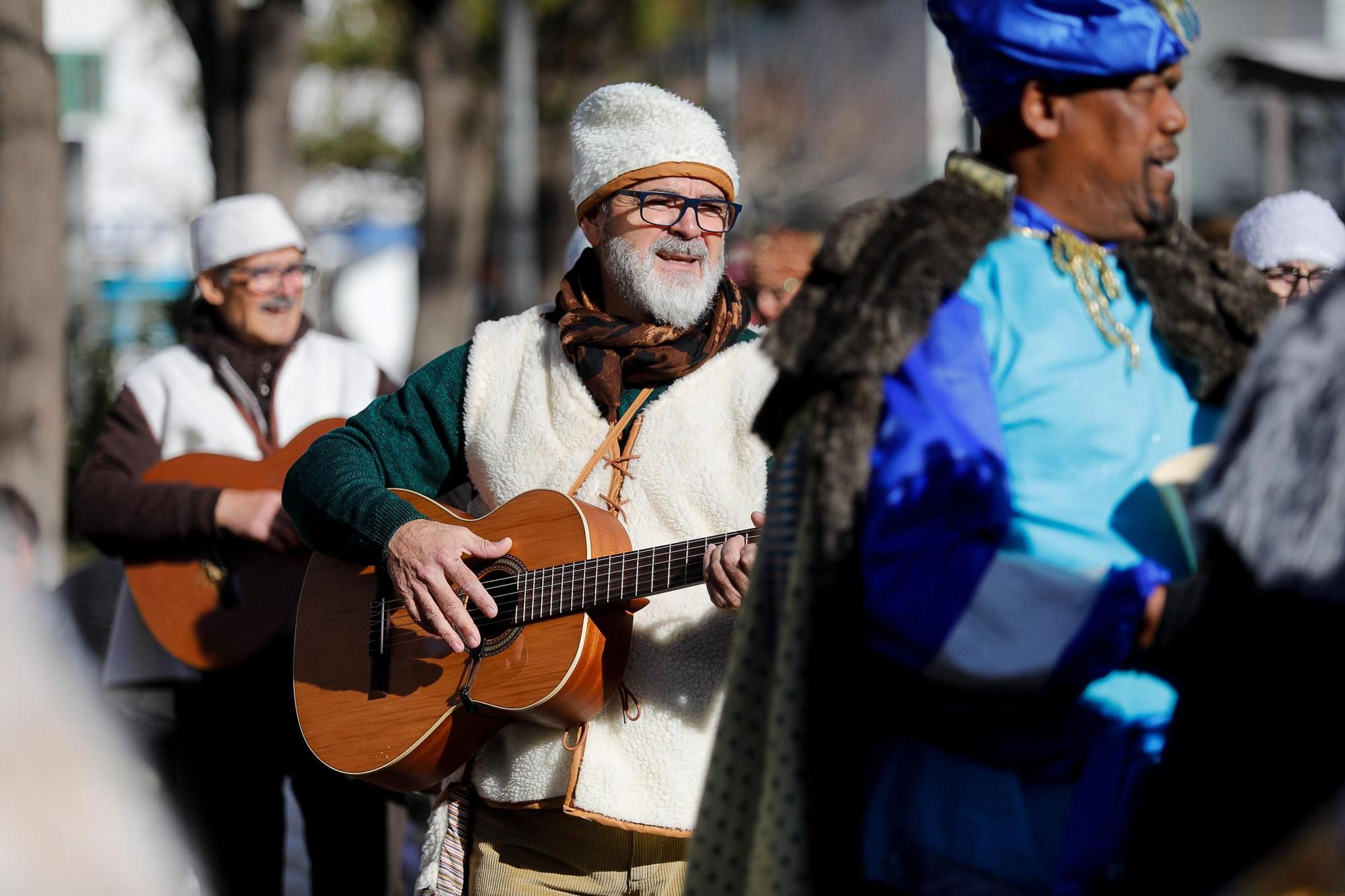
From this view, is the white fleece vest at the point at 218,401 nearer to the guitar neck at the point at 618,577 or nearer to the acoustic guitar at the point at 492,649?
the acoustic guitar at the point at 492,649

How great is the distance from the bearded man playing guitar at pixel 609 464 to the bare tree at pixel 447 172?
9.30 m

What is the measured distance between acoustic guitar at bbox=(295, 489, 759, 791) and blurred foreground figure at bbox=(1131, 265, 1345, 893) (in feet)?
4.39

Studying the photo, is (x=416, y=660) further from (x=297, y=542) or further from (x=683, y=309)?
(x=297, y=542)

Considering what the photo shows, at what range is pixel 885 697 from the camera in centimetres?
203

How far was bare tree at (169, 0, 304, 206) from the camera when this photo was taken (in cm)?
914

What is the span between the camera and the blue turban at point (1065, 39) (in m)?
1.98

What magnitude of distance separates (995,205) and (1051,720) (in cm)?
60

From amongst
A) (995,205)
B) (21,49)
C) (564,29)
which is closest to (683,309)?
(995,205)

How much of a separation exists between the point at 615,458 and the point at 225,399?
2.20m

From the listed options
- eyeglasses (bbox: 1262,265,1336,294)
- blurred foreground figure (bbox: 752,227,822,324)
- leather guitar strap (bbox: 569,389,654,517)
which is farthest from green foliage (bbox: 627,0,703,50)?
leather guitar strap (bbox: 569,389,654,517)

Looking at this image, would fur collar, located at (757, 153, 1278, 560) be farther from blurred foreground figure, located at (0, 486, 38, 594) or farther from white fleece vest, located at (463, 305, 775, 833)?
blurred foreground figure, located at (0, 486, 38, 594)

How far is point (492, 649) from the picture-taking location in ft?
10.8

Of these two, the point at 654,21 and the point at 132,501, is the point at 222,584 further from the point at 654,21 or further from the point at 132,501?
the point at 654,21

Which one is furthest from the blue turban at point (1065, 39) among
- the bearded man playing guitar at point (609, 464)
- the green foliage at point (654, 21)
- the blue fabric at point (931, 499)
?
the green foliage at point (654, 21)
